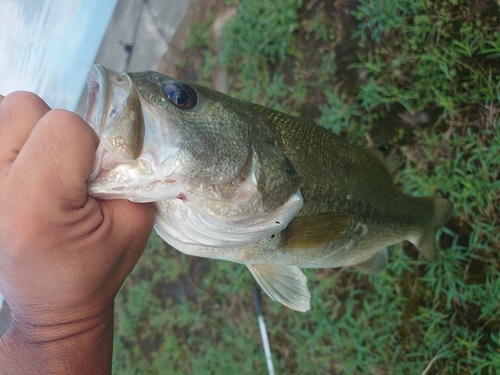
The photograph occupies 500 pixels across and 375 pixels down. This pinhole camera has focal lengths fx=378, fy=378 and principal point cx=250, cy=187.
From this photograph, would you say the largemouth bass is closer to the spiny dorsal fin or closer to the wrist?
the spiny dorsal fin

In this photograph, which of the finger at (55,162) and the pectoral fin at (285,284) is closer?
the finger at (55,162)

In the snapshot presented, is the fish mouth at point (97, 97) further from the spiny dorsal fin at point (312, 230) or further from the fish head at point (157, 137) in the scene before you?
the spiny dorsal fin at point (312, 230)

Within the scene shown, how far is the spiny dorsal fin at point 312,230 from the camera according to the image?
159cm

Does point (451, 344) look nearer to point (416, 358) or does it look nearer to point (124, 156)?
point (416, 358)

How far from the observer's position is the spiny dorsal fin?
62.4 inches

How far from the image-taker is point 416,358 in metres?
2.63

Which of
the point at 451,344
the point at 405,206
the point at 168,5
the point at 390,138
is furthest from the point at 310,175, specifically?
the point at 168,5

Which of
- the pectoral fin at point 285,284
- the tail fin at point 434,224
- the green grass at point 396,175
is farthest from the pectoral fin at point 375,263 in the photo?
the pectoral fin at point 285,284

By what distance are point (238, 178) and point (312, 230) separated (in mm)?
462

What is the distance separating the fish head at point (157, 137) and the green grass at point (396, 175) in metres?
1.85

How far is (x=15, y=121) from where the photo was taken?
1.10 m

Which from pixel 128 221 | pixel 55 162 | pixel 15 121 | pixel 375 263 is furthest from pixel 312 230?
pixel 15 121

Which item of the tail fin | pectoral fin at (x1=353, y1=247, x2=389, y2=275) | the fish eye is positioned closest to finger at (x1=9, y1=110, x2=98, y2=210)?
the fish eye

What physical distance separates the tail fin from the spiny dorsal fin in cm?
87
